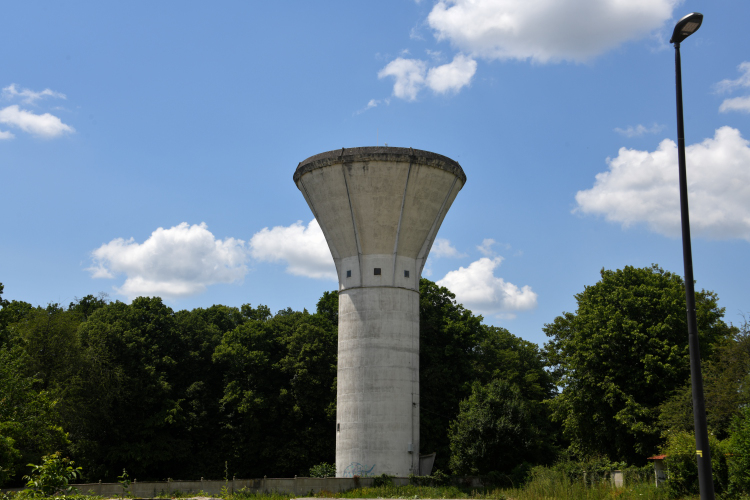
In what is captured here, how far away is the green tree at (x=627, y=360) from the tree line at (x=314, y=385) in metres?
0.09

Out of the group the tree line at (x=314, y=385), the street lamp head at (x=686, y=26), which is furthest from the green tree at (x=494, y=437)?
the street lamp head at (x=686, y=26)

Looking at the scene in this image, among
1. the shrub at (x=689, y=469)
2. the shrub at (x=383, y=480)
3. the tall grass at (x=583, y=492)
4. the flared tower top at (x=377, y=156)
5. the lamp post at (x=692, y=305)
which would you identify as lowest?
the shrub at (x=383, y=480)

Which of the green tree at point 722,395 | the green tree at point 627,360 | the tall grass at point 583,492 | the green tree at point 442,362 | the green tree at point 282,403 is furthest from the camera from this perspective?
the green tree at point 282,403

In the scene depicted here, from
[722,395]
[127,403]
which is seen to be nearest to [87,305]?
[127,403]

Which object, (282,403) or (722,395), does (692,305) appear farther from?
(282,403)

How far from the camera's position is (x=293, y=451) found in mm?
39906

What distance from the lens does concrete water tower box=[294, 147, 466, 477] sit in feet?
95.2

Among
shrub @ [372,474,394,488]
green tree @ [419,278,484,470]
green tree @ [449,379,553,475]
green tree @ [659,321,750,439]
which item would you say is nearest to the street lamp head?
green tree @ [659,321,750,439]

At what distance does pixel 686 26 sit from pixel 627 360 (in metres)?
25.6

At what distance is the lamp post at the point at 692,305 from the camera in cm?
939

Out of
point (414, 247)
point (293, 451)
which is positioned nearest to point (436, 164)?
point (414, 247)

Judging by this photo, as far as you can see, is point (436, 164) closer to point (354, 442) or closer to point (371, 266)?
point (371, 266)

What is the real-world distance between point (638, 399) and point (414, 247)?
13531 mm

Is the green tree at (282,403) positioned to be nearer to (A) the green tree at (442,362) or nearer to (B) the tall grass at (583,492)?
(A) the green tree at (442,362)
